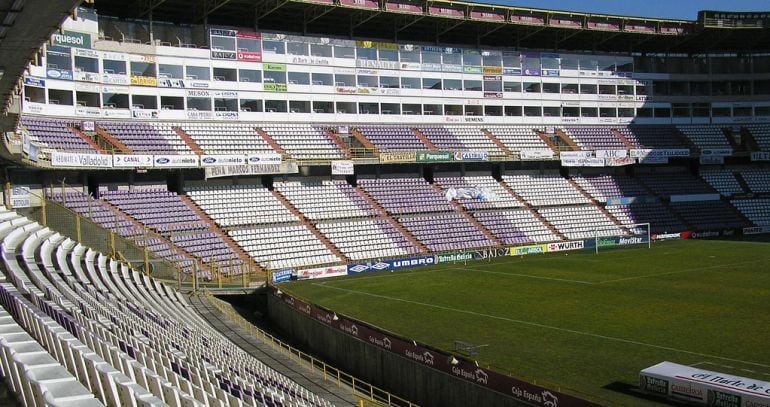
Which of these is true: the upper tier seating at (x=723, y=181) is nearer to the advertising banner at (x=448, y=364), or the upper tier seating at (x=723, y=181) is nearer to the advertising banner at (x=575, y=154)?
the advertising banner at (x=575, y=154)

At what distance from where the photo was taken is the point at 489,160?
200ft

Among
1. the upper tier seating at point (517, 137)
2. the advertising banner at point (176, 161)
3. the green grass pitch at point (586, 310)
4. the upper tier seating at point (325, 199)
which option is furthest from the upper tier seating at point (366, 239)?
the upper tier seating at point (517, 137)

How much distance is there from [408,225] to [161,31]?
77.1 feet

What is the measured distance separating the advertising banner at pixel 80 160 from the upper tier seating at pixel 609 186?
136 ft

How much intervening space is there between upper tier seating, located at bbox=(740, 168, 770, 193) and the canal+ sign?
2336 inches

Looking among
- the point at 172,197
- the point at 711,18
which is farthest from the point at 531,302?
the point at 711,18

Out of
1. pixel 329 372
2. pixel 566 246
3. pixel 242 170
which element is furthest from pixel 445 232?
→ pixel 329 372

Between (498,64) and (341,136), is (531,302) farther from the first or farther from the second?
(498,64)

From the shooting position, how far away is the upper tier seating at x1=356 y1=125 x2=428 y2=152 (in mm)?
59281

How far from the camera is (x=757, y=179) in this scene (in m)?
70.4

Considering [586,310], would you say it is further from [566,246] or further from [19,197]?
[19,197]

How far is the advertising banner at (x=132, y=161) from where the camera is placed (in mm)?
44875

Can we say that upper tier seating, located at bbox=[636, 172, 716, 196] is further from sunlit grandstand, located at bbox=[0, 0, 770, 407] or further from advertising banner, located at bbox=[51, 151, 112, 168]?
advertising banner, located at bbox=[51, 151, 112, 168]

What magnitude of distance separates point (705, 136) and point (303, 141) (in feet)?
135
